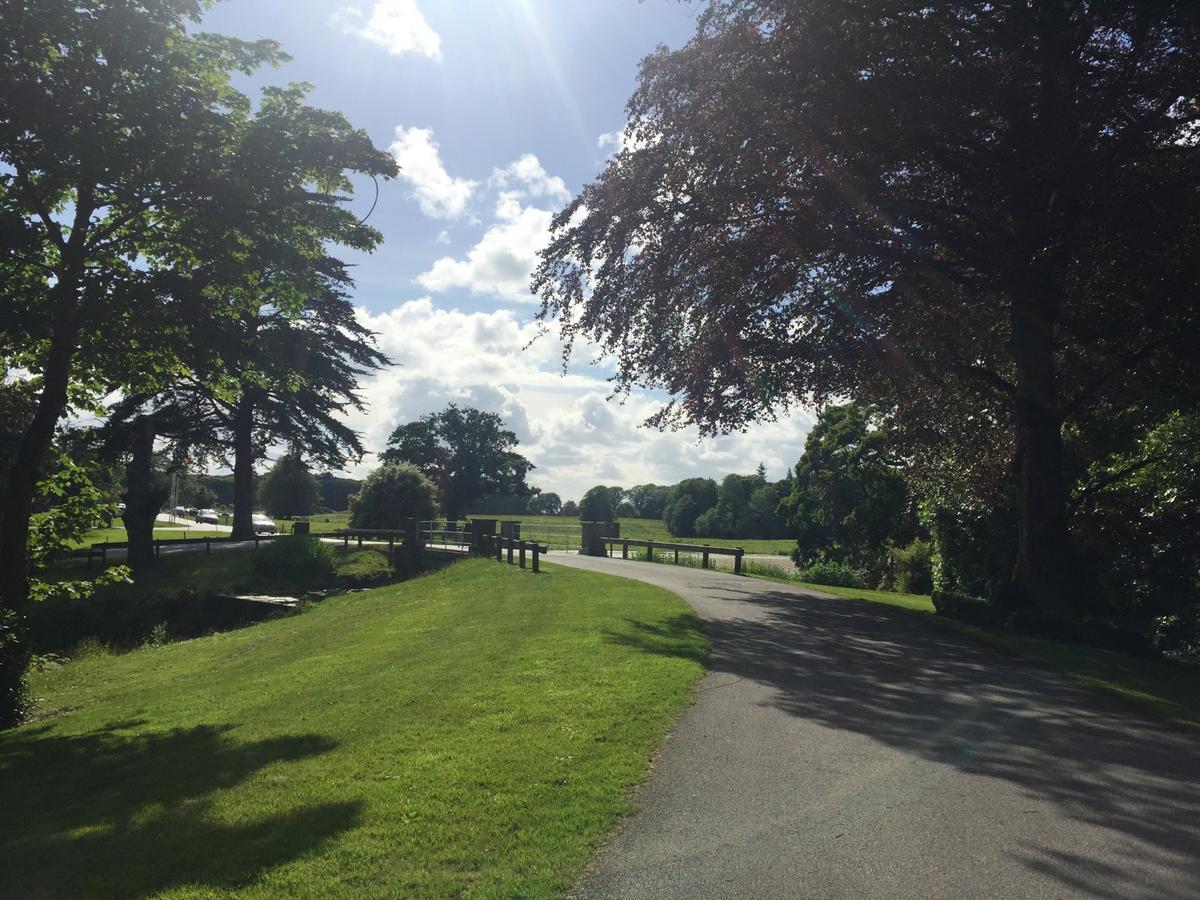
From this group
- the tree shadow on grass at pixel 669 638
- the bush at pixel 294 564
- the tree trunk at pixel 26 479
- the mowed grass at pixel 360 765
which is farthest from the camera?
the bush at pixel 294 564

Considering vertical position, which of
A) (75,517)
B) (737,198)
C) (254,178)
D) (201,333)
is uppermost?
(737,198)

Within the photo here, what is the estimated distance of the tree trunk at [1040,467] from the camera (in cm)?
1475

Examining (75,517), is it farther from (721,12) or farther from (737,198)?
(721,12)

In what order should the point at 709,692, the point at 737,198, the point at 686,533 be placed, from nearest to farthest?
the point at 709,692 < the point at 737,198 < the point at 686,533

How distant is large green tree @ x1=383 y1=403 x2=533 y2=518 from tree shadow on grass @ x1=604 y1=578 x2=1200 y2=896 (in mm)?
91923

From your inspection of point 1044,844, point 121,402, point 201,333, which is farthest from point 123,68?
point 121,402

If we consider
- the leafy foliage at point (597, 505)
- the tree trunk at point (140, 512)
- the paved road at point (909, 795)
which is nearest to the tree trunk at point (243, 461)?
the tree trunk at point (140, 512)

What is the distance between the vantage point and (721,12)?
1484cm

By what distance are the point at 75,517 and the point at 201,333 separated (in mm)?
3842

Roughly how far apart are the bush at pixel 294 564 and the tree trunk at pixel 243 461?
8.16 metres

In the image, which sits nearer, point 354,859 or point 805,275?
point 354,859

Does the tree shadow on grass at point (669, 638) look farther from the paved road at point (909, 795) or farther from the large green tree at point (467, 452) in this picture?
the large green tree at point (467, 452)

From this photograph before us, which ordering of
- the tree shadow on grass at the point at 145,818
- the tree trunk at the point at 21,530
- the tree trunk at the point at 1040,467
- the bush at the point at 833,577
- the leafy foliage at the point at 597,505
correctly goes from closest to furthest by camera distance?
the tree shadow on grass at the point at 145,818
the tree trunk at the point at 21,530
the tree trunk at the point at 1040,467
the bush at the point at 833,577
the leafy foliage at the point at 597,505

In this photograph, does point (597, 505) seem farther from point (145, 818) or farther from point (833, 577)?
point (145, 818)
